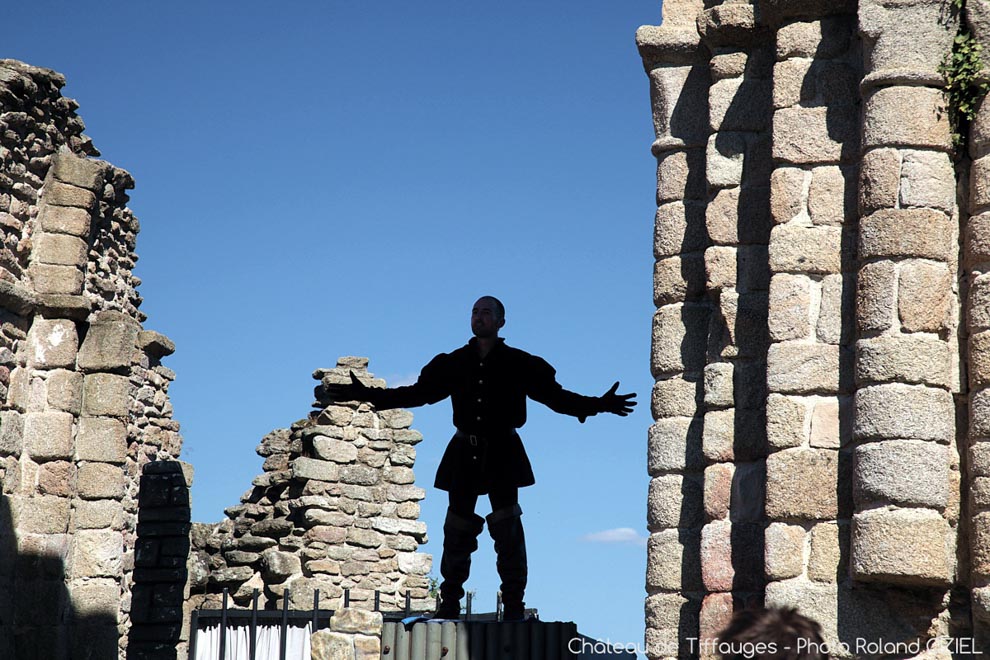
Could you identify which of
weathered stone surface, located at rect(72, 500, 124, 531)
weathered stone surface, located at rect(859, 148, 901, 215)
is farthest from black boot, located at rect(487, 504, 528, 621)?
weathered stone surface, located at rect(72, 500, 124, 531)

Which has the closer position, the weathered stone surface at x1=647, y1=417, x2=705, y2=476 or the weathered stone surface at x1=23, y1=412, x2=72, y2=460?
the weathered stone surface at x1=647, y1=417, x2=705, y2=476

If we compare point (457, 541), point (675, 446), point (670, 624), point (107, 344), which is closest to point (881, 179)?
point (675, 446)

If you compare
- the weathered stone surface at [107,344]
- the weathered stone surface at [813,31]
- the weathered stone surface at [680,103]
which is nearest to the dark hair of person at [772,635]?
the weathered stone surface at [813,31]

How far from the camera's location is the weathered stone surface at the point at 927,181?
→ 22.1 feet

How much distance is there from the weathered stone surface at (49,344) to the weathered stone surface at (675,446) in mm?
4995

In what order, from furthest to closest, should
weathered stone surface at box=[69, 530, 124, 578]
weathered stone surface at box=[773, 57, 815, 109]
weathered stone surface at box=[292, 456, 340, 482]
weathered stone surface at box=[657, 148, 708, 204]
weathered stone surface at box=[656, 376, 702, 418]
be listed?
weathered stone surface at box=[292, 456, 340, 482] → weathered stone surface at box=[69, 530, 124, 578] → weathered stone surface at box=[657, 148, 708, 204] → weathered stone surface at box=[656, 376, 702, 418] → weathered stone surface at box=[773, 57, 815, 109]

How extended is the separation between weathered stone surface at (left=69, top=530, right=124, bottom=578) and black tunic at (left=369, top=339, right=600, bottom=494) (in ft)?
11.7

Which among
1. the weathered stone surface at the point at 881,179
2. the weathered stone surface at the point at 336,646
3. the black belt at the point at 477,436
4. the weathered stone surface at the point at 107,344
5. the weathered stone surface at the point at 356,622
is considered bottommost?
the weathered stone surface at the point at 336,646

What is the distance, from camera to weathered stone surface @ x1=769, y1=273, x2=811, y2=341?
704 cm

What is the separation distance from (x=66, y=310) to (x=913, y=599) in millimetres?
6655

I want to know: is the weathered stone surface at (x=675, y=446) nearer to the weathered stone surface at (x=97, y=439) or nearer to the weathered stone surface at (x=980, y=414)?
the weathered stone surface at (x=980, y=414)

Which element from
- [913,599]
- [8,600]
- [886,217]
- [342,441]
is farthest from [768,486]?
[342,441]

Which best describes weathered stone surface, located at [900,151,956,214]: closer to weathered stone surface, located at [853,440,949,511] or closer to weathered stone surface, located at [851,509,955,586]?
weathered stone surface, located at [853,440,949,511]

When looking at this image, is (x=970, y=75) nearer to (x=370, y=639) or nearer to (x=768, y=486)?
(x=768, y=486)
